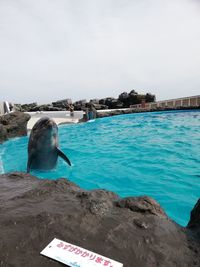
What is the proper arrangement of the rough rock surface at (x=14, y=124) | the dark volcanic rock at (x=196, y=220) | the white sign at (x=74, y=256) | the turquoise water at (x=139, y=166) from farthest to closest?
the rough rock surface at (x=14, y=124)
the turquoise water at (x=139, y=166)
the dark volcanic rock at (x=196, y=220)
the white sign at (x=74, y=256)

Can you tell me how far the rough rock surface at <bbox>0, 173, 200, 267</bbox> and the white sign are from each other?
0.06m

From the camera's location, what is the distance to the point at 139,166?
724cm

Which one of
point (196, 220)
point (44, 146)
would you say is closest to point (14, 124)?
point (44, 146)

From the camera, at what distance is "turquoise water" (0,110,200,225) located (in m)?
5.39

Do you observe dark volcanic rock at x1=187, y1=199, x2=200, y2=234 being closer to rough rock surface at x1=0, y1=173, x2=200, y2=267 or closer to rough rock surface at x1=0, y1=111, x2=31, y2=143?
rough rock surface at x1=0, y1=173, x2=200, y2=267

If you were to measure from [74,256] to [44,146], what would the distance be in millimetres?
4514

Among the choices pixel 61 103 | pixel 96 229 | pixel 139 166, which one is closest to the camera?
pixel 96 229

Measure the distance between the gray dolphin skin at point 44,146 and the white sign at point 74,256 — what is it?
407 cm

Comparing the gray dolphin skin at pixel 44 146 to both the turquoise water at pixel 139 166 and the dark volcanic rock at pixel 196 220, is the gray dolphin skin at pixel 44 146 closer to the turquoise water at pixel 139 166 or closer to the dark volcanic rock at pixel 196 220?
the turquoise water at pixel 139 166

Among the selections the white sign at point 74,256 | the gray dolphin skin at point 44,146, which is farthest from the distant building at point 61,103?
the white sign at point 74,256

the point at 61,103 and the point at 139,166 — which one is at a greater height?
the point at 61,103

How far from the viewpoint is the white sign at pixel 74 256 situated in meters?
1.73

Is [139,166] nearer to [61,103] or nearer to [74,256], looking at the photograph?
[74,256]

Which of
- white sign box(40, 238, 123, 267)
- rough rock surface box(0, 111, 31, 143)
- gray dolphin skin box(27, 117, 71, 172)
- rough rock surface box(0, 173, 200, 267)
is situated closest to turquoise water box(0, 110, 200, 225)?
gray dolphin skin box(27, 117, 71, 172)
